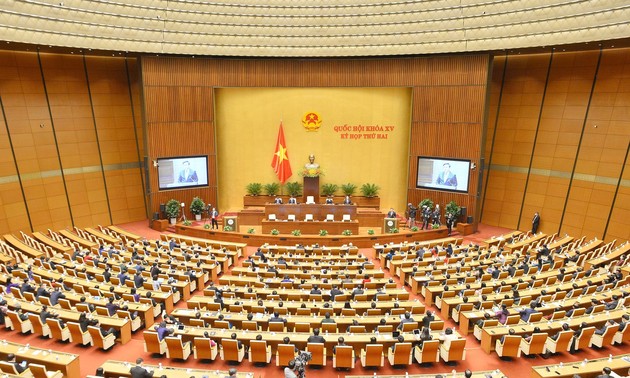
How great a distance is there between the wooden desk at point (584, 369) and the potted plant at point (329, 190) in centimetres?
1601

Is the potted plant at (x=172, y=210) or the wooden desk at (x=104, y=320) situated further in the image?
the potted plant at (x=172, y=210)

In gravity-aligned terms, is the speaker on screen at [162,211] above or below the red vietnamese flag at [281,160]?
below

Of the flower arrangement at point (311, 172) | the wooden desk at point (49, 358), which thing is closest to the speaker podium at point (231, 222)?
the flower arrangement at point (311, 172)

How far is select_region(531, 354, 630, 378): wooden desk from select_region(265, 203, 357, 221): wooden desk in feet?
42.4

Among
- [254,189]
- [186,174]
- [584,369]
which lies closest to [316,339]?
[584,369]

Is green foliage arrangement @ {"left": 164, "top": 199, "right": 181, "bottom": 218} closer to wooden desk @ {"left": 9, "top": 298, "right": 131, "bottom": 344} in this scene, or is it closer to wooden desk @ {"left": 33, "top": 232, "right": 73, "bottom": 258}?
wooden desk @ {"left": 33, "top": 232, "right": 73, "bottom": 258}

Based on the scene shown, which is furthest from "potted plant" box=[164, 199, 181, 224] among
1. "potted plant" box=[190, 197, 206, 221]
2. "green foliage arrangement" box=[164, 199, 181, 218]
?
"potted plant" box=[190, 197, 206, 221]

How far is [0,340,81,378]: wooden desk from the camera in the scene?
7812 millimetres

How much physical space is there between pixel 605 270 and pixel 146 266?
51.7ft

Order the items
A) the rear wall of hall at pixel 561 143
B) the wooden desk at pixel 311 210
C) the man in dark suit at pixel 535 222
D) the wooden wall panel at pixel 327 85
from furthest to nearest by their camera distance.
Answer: the wooden wall panel at pixel 327 85 < the wooden desk at pixel 311 210 < the man in dark suit at pixel 535 222 < the rear wall of hall at pixel 561 143

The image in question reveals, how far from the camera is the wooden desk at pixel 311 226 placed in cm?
1928

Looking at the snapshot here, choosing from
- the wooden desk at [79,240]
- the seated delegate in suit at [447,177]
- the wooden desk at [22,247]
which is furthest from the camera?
the seated delegate in suit at [447,177]

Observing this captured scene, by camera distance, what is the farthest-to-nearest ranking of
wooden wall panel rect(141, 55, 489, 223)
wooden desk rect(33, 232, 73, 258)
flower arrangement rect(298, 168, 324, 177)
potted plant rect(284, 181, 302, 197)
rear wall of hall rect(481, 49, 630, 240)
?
1. potted plant rect(284, 181, 302, 197)
2. flower arrangement rect(298, 168, 324, 177)
3. wooden wall panel rect(141, 55, 489, 223)
4. rear wall of hall rect(481, 49, 630, 240)
5. wooden desk rect(33, 232, 73, 258)

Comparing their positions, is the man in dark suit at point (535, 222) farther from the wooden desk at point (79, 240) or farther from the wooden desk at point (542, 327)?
the wooden desk at point (79, 240)
